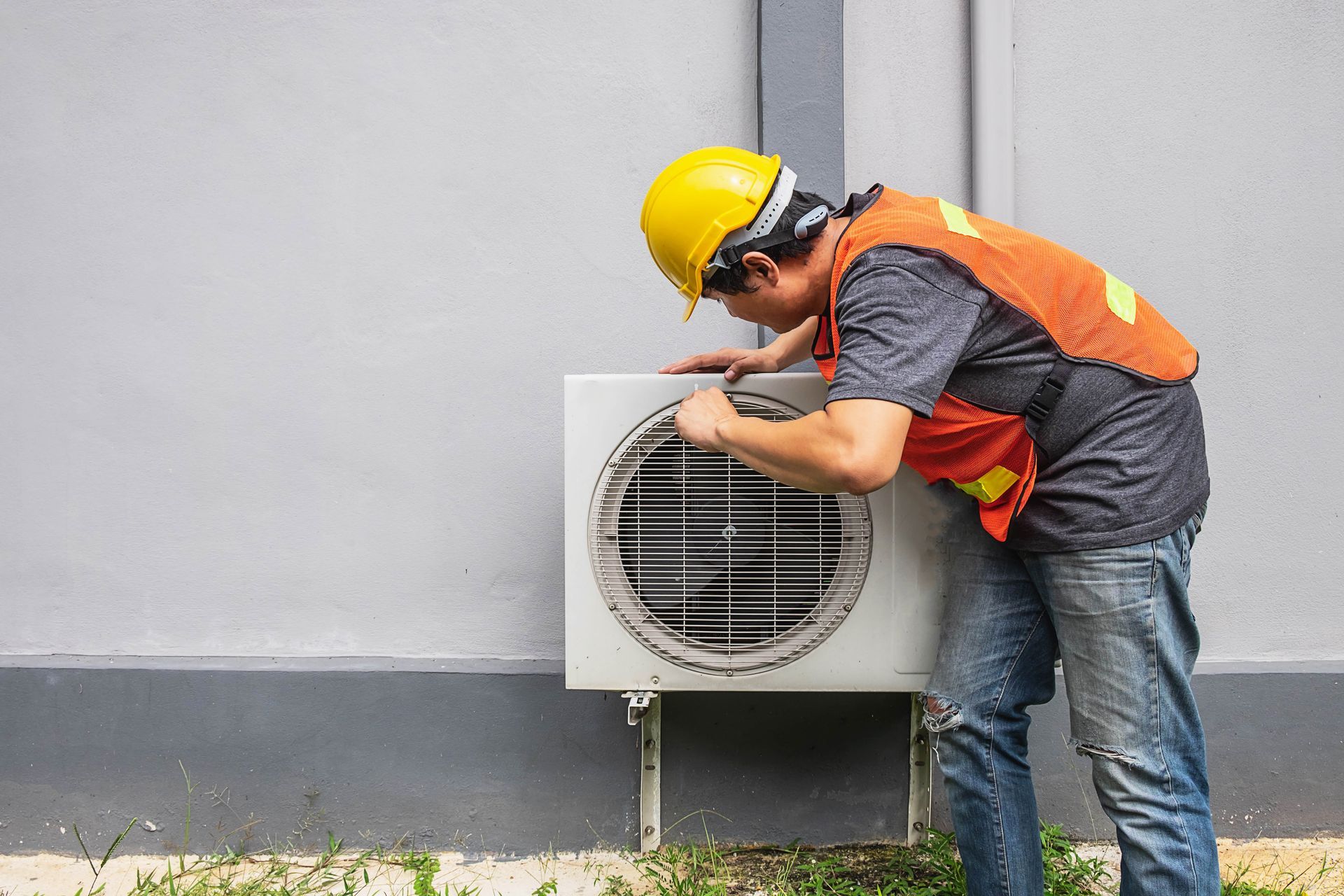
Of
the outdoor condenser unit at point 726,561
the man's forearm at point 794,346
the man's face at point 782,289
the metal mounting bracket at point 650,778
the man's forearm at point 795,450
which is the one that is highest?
the man's face at point 782,289

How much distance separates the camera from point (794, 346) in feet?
Answer: 5.71

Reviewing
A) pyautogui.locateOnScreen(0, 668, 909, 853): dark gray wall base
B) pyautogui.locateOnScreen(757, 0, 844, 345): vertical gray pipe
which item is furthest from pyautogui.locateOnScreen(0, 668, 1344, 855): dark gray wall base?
pyautogui.locateOnScreen(757, 0, 844, 345): vertical gray pipe

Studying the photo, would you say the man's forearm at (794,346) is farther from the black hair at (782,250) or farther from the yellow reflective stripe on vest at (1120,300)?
the yellow reflective stripe on vest at (1120,300)

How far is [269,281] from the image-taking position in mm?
2033

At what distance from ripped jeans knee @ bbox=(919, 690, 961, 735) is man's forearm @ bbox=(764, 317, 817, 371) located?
71 cm

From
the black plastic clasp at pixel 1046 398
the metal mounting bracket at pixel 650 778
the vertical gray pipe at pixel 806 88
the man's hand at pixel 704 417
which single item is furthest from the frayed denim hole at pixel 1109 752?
the vertical gray pipe at pixel 806 88

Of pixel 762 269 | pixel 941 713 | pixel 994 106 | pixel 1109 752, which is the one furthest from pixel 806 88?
pixel 1109 752

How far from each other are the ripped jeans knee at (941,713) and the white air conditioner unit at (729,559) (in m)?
0.08

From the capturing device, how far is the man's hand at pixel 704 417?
4.75 ft

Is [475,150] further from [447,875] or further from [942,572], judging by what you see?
[447,875]

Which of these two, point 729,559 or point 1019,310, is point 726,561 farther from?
point 1019,310

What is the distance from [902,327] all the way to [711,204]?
409 millimetres

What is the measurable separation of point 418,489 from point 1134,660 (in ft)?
5.10

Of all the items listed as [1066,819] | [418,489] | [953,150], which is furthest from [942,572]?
Answer: [418,489]
